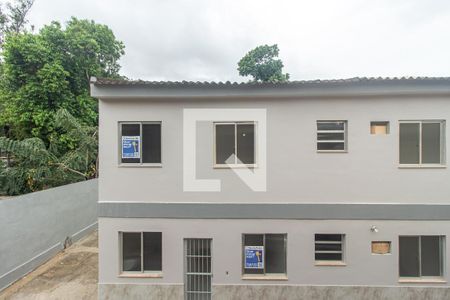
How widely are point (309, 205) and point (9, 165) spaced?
16541mm

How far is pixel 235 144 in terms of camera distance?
6824mm

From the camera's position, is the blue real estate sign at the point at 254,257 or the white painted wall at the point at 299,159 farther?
the blue real estate sign at the point at 254,257

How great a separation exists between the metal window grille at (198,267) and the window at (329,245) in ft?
10.5

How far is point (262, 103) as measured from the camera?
6.75 metres

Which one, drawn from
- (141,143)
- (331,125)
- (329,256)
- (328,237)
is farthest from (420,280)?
(141,143)

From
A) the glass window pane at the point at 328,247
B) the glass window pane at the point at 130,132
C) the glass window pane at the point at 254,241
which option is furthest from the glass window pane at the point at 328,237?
the glass window pane at the point at 130,132

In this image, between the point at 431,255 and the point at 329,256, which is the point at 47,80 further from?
the point at 431,255

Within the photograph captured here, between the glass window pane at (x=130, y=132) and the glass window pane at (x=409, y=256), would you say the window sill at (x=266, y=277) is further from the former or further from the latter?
the glass window pane at (x=130, y=132)

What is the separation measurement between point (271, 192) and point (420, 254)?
4.66 m

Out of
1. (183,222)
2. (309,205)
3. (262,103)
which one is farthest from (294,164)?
(183,222)

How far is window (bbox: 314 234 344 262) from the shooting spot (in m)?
6.71

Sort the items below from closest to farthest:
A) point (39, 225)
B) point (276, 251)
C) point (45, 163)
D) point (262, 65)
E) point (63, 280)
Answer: point (276, 251) → point (63, 280) → point (39, 225) → point (45, 163) → point (262, 65)

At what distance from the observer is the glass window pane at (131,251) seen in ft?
22.4

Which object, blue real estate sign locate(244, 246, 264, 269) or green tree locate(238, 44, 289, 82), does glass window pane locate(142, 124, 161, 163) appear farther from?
green tree locate(238, 44, 289, 82)
